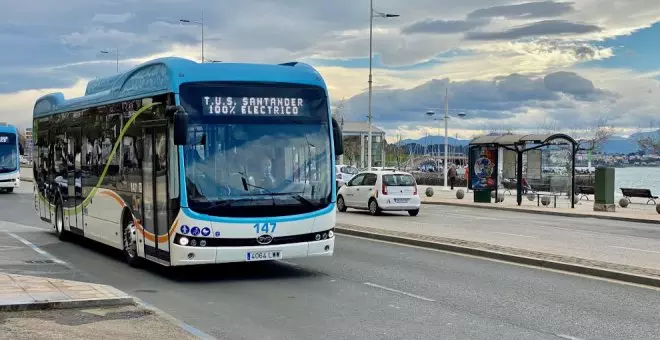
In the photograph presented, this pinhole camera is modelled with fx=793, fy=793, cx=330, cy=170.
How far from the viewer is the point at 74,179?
16938 mm

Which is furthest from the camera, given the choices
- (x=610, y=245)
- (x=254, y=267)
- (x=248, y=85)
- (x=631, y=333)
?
(x=610, y=245)

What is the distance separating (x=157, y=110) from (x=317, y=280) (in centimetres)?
357

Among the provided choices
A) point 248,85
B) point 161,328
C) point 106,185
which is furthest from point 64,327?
point 106,185

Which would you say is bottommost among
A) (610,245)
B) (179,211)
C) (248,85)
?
(610,245)

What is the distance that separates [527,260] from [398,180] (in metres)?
13.5

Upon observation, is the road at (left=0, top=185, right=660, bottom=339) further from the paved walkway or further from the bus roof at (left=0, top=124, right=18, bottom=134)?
the bus roof at (left=0, top=124, right=18, bottom=134)

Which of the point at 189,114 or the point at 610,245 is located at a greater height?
the point at 189,114

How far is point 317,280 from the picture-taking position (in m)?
12.2

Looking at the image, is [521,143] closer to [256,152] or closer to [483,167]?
[483,167]

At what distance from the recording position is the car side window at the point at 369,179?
2806cm

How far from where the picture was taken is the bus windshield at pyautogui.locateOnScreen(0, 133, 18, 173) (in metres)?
42.0

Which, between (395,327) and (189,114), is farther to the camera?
(189,114)

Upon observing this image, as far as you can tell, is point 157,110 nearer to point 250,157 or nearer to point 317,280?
point 250,157

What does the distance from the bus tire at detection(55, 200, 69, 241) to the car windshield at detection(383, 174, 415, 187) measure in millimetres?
12204
